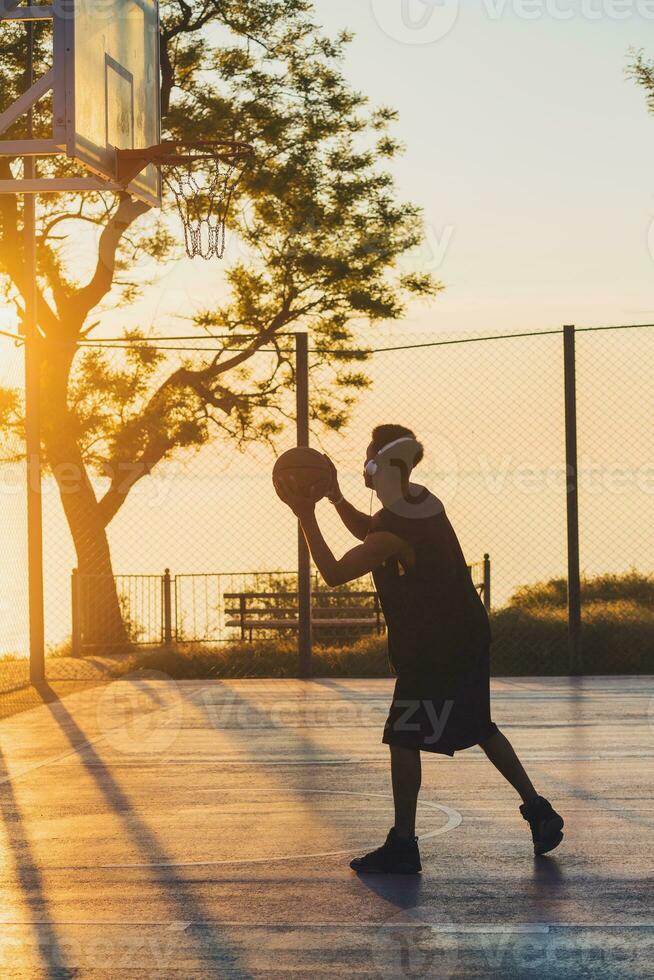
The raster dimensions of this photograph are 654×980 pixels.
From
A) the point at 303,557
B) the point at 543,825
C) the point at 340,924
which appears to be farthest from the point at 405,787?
the point at 303,557

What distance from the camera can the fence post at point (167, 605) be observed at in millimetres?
19656

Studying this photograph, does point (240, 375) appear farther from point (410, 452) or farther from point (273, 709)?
point (410, 452)

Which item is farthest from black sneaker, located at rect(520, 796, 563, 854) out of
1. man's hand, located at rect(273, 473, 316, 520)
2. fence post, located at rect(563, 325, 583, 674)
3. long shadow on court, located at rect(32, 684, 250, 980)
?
fence post, located at rect(563, 325, 583, 674)

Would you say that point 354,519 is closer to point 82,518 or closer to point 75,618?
point 75,618

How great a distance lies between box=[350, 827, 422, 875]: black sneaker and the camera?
21.5 ft

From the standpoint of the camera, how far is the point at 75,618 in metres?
20.1

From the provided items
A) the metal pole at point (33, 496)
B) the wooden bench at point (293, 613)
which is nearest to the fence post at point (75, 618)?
the wooden bench at point (293, 613)

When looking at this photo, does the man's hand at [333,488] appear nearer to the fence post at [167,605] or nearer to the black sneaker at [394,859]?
the black sneaker at [394,859]

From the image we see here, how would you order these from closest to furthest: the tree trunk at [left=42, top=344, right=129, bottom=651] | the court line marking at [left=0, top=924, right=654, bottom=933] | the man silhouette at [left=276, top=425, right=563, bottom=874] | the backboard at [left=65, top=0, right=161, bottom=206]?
the court line marking at [left=0, top=924, right=654, bottom=933] < the man silhouette at [left=276, top=425, right=563, bottom=874] < the backboard at [left=65, top=0, right=161, bottom=206] < the tree trunk at [left=42, top=344, right=129, bottom=651]

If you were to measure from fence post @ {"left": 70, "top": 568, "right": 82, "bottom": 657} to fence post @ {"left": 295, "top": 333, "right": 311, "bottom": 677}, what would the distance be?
603 cm

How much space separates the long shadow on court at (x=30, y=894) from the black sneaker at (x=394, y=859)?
136 cm

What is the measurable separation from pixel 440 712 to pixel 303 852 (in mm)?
991

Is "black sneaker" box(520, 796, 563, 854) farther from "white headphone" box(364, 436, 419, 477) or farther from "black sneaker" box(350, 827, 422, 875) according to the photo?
"white headphone" box(364, 436, 419, 477)

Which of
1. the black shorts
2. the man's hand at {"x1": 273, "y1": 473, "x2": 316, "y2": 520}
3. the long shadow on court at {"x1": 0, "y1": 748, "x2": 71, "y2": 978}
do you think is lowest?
the long shadow on court at {"x1": 0, "y1": 748, "x2": 71, "y2": 978}
